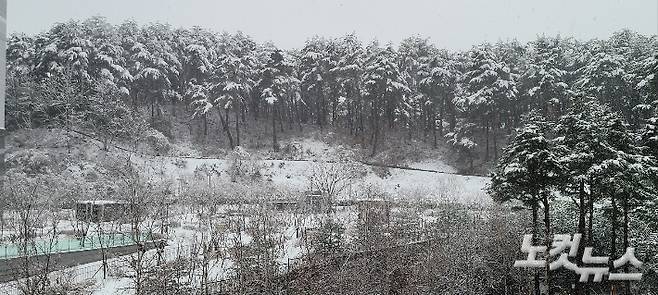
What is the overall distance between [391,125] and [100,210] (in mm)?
28094

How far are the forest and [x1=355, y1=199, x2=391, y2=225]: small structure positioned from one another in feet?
1.48

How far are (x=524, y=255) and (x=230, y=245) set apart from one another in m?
13.4

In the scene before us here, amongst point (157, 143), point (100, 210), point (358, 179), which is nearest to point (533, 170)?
point (358, 179)

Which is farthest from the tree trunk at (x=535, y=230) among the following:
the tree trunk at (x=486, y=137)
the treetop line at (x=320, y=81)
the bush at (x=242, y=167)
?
the bush at (x=242, y=167)

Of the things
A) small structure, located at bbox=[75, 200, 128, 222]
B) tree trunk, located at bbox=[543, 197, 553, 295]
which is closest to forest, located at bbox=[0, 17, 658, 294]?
tree trunk, located at bbox=[543, 197, 553, 295]

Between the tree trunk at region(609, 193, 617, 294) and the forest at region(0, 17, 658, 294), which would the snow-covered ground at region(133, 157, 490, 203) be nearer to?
the forest at region(0, 17, 658, 294)

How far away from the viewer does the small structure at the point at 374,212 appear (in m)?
27.5

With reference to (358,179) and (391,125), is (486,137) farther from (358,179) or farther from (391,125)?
(358,179)

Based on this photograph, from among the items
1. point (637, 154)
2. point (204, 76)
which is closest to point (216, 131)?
point (204, 76)

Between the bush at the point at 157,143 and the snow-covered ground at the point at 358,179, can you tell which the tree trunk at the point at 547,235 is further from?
the bush at the point at 157,143

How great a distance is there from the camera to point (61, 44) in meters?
44.8

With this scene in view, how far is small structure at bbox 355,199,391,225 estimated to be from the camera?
2749cm

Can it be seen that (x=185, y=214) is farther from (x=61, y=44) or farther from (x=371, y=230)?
(x=61, y=44)

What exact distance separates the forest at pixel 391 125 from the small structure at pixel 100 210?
42.1 inches
